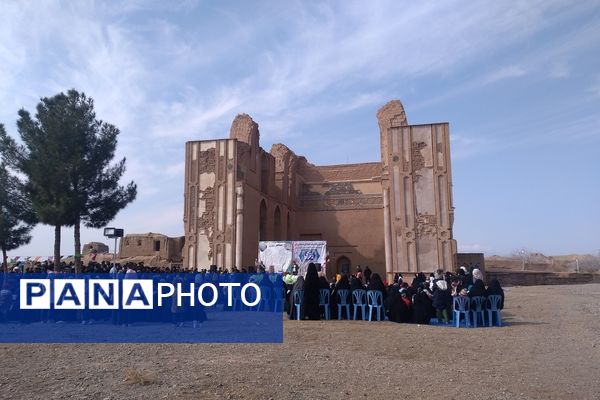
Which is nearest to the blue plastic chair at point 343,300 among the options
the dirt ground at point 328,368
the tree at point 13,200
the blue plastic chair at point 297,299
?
the blue plastic chair at point 297,299

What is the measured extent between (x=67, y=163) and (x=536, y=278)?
27.3 m

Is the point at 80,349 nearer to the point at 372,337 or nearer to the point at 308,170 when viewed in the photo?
the point at 372,337

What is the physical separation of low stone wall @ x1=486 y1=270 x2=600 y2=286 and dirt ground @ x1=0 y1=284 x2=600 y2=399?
73.1 ft

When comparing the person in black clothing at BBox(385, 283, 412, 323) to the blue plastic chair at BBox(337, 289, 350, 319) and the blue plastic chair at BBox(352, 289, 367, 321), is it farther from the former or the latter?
the blue plastic chair at BBox(337, 289, 350, 319)

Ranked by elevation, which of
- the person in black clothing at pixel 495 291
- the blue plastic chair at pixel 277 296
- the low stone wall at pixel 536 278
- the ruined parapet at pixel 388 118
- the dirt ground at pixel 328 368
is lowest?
the low stone wall at pixel 536 278

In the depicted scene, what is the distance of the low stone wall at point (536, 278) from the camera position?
30328 millimetres

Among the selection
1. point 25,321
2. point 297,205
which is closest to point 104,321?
point 25,321

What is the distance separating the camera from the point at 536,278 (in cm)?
3102

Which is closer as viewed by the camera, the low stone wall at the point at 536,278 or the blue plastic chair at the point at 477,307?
the blue plastic chair at the point at 477,307

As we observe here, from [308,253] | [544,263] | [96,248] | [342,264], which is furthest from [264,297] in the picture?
[544,263]

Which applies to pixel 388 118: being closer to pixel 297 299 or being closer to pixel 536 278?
pixel 536 278

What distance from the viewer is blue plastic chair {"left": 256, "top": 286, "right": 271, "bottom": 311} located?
1409cm

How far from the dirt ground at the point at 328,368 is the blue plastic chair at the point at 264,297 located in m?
4.77
